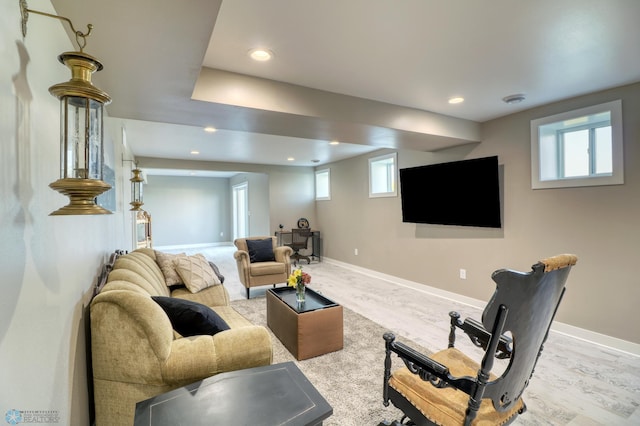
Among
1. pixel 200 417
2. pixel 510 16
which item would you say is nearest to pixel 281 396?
pixel 200 417

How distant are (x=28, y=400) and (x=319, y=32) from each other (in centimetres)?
211

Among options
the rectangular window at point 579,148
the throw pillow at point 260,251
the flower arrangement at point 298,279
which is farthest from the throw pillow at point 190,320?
the rectangular window at point 579,148

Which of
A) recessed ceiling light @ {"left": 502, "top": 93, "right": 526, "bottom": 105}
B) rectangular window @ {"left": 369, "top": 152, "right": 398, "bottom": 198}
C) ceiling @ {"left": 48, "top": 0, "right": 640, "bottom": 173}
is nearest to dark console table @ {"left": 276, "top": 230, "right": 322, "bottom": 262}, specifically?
rectangular window @ {"left": 369, "top": 152, "right": 398, "bottom": 198}

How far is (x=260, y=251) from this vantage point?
468 cm

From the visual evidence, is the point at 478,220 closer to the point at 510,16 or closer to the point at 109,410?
the point at 510,16

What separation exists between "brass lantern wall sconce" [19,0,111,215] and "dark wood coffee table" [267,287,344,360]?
6.45 ft

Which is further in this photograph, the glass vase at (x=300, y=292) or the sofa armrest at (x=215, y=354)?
the glass vase at (x=300, y=292)

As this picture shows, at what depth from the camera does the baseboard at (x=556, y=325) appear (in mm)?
2750

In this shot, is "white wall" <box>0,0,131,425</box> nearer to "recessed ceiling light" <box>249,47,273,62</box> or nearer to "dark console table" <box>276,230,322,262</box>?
"recessed ceiling light" <box>249,47,273,62</box>

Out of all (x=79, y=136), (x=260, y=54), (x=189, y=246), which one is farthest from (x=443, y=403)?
(x=189, y=246)

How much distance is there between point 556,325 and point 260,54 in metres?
3.98

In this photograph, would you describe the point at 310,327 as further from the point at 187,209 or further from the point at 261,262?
the point at 187,209

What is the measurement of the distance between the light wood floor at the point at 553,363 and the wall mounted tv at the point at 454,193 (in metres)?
1.18

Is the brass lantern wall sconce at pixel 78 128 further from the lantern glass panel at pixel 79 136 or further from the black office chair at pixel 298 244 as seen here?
the black office chair at pixel 298 244
